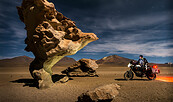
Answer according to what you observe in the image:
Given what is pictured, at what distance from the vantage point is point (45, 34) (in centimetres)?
796

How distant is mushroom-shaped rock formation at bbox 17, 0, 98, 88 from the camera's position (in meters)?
7.93

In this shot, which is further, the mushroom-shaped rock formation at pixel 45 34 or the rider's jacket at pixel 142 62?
the rider's jacket at pixel 142 62

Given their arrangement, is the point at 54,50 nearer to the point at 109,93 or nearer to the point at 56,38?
the point at 56,38

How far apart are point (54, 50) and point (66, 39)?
5.96 feet

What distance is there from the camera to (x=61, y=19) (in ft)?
31.7

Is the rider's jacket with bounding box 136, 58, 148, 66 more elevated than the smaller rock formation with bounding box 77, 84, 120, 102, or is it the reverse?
the rider's jacket with bounding box 136, 58, 148, 66

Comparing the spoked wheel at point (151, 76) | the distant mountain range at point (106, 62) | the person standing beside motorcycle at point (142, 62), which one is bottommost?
the distant mountain range at point (106, 62)

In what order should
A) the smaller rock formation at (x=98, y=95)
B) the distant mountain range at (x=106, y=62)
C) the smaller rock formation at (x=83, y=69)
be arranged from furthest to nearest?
the distant mountain range at (x=106, y=62) → the smaller rock formation at (x=83, y=69) → the smaller rock formation at (x=98, y=95)

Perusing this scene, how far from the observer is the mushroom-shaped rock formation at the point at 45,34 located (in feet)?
26.0

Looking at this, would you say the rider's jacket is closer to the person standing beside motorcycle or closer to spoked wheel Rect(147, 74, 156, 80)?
the person standing beside motorcycle

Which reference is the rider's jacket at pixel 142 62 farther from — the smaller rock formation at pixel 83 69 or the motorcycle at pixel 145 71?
the smaller rock formation at pixel 83 69

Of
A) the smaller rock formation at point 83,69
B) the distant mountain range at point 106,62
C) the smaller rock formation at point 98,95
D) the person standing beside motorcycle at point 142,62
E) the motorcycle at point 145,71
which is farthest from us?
the distant mountain range at point 106,62

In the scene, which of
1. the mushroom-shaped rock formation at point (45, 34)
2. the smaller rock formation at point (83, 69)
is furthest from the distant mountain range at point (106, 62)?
the mushroom-shaped rock formation at point (45, 34)

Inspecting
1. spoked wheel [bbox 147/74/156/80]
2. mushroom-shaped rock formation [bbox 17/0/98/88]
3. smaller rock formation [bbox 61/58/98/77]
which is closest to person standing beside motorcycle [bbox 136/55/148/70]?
spoked wheel [bbox 147/74/156/80]
